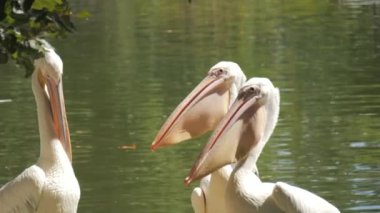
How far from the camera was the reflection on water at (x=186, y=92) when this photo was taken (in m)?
11.0

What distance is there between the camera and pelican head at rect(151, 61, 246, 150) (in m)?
8.14

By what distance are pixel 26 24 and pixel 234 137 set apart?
9.96 feet

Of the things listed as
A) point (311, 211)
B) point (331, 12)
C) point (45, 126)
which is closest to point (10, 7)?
point (311, 211)

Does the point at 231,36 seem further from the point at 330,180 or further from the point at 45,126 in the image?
the point at 45,126

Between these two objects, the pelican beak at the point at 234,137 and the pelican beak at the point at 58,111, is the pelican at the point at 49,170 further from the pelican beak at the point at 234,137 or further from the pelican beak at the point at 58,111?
the pelican beak at the point at 234,137

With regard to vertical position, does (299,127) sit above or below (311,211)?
below

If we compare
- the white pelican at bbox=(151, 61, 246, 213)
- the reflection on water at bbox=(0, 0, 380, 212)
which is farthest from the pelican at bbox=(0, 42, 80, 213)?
the reflection on water at bbox=(0, 0, 380, 212)

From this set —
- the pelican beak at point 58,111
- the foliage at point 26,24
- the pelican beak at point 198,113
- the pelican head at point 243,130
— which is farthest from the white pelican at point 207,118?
the foliage at point 26,24

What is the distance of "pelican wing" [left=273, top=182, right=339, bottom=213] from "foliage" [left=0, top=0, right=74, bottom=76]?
2549 millimetres

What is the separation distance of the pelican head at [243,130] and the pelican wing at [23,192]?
0.83 metres

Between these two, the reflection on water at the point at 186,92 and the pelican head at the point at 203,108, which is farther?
the reflection on water at the point at 186,92

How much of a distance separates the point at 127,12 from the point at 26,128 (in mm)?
17819

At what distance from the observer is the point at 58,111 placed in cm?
752

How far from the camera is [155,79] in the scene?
58.9ft
